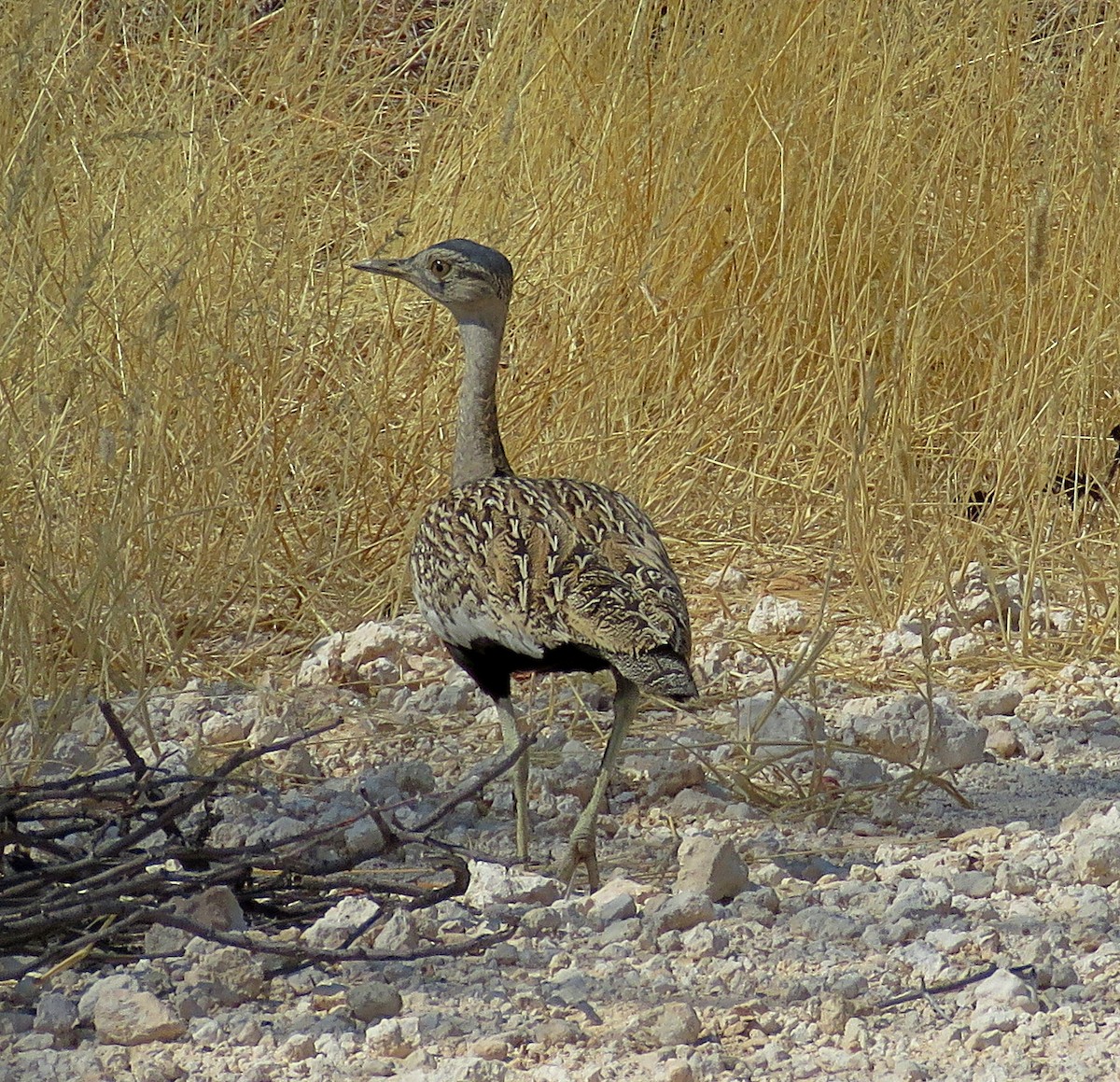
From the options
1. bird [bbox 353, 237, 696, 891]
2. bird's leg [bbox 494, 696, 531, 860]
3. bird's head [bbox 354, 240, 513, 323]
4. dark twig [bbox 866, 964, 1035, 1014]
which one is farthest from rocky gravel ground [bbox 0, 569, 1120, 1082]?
bird's head [bbox 354, 240, 513, 323]

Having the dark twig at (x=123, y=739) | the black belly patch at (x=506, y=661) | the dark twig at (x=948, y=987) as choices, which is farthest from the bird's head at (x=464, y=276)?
the dark twig at (x=948, y=987)

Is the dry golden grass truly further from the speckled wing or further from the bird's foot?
the bird's foot

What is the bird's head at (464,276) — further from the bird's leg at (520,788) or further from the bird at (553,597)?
the bird's leg at (520,788)

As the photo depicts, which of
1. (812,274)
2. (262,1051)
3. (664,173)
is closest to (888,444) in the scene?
(812,274)

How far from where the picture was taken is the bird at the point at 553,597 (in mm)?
2809

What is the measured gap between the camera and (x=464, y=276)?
360cm

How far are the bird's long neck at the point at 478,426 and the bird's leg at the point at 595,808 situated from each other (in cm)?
63

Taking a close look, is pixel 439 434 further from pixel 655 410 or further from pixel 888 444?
pixel 888 444

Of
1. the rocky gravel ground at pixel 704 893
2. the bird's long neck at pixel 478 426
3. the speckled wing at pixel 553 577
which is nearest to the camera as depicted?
the rocky gravel ground at pixel 704 893

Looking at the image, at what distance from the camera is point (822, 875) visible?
2.92m

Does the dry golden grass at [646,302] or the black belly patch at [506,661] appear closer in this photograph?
the black belly patch at [506,661]

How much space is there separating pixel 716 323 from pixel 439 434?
2.72 ft

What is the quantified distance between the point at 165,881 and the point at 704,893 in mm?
765

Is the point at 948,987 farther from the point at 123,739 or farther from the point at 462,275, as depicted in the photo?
the point at 462,275
